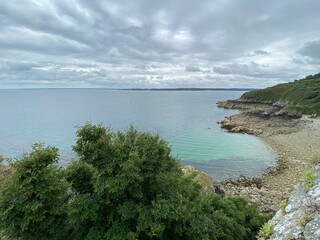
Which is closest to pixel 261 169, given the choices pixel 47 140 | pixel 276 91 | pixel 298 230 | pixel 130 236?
pixel 130 236

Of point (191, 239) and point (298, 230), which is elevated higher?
point (298, 230)

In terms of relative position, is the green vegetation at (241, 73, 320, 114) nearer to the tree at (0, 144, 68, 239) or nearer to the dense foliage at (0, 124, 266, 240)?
the dense foliage at (0, 124, 266, 240)

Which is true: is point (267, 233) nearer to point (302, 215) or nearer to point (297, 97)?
point (302, 215)

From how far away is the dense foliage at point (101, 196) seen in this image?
10000 millimetres

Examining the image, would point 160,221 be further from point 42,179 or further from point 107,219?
point 42,179

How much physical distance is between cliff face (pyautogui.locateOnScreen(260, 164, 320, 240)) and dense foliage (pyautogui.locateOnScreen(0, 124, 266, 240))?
4619 millimetres

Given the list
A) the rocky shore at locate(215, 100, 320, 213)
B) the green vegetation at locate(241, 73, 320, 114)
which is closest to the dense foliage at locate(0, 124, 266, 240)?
the rocky shore at locate(215, 100, 320, 213)

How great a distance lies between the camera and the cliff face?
5.29 m

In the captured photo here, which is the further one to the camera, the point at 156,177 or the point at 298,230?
the point at 156,177

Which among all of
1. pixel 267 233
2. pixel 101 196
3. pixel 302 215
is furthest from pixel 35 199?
pixel 302 215

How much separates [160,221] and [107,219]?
224 cm

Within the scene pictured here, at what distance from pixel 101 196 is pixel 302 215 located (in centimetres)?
739

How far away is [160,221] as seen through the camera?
33.4 ft

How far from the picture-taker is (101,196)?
35.0ft
